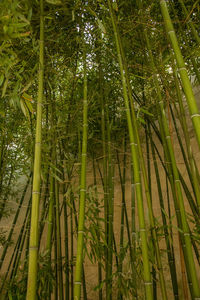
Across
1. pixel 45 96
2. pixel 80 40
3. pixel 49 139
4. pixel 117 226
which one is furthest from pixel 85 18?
pixel 117 226

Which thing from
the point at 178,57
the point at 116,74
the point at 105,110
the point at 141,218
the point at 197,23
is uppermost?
the point at 197,23

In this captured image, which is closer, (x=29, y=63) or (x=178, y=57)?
(x=178, y=57)

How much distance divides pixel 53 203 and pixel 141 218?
909mm

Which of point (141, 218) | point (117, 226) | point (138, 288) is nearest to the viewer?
point (141, 218)

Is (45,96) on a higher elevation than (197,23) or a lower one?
lower

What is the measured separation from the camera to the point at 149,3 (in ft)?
8.13

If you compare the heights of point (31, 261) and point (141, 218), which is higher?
point (141, 218)

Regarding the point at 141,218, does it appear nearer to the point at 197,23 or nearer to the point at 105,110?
the point at 105,110

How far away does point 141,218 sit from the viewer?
4.84 ft

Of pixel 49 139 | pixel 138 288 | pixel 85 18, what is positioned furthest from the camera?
pixel 85 18

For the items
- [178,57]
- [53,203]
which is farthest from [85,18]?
[53,203]

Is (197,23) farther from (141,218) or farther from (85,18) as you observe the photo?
(141,218)

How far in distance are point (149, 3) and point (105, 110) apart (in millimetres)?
1125

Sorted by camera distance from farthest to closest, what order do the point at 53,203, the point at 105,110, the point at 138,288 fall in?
the point at 105,110 → the point at 53,203 → the point at 138,288
